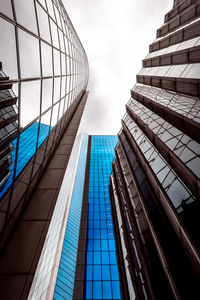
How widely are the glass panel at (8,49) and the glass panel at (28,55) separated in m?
0.56

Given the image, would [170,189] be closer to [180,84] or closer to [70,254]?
[180,84]

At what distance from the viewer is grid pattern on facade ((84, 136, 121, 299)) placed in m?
27.6

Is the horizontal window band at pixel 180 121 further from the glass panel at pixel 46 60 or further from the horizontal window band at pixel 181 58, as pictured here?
the glass panel at pixel 46 60

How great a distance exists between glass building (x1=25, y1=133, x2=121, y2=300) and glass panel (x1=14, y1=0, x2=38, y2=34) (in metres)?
10.2

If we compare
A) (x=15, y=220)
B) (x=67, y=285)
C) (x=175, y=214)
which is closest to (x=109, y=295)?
(x=67, y=285)

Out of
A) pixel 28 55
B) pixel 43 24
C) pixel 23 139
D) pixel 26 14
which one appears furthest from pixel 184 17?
pixel 23 139

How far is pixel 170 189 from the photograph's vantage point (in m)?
12.1

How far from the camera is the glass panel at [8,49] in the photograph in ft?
19.1

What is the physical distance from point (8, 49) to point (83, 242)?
3767 centimetres

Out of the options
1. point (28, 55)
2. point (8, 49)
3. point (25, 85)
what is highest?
point (28, 55)

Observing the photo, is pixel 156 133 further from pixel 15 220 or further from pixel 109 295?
pixel 109 295

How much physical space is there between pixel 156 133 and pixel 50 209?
12.3 metres

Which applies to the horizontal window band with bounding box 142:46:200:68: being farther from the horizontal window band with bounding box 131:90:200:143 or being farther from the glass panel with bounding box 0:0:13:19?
the glass panel with bounding box 0:0:13:19

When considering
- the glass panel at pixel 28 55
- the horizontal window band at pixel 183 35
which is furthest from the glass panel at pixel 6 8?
the horizontal window band at pixel 183 35
